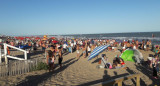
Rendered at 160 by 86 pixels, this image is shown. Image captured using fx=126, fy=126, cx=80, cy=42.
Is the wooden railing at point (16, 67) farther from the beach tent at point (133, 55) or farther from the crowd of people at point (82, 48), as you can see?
the beach tent at point (133, 55)

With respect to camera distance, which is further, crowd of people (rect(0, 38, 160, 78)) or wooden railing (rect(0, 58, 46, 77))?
crowd of people (rect(0, 38, 160, 78))

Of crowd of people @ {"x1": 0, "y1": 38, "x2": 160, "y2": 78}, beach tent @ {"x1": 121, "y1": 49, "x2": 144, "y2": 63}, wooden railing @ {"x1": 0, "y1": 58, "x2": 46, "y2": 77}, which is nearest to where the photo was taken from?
wooden railing @ {"x1": 0, "y1": 58, "x2": 46, "y2": 77}

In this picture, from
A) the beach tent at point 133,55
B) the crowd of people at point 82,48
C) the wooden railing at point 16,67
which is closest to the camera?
the wooden railing at point 16,67

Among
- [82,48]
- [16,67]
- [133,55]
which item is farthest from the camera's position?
[82,48]

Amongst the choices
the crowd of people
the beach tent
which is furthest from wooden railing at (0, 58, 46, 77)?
the beach tent

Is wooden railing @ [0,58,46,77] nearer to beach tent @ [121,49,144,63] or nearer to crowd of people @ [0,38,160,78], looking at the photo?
crowd of people @ [0,38,160,78]

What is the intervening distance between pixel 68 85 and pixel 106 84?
2879mm

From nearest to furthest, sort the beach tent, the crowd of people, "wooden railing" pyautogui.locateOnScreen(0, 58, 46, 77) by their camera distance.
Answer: "wooden railing" pyautogui.locateOnScreen(0, 58, 46, 77)
the crowd of people
the beach tent

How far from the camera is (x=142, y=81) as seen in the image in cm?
616

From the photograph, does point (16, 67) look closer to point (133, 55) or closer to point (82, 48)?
point (133, 55)

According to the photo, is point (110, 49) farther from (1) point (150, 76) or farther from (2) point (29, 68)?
(2) point (29, 68)

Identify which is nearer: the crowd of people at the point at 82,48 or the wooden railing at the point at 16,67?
the wooden railing at the point at 16,67

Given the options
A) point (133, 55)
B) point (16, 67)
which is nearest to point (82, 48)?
point (133, 55)

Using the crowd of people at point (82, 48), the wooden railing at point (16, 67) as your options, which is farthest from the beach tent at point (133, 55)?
the wooden railing at point (16, 67)
